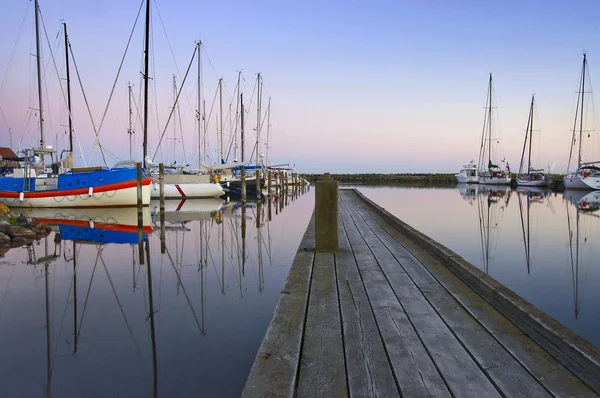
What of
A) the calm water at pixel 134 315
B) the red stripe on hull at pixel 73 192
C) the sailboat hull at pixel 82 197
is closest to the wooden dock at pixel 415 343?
the calm water at pixel 134 315

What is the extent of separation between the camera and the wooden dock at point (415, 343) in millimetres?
2660

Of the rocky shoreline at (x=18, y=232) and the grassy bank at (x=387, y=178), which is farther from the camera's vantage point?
the grassy bank at (x=387, y=178)

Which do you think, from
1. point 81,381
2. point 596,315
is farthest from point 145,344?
point 596,315

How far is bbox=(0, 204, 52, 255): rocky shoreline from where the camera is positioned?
1199 cm

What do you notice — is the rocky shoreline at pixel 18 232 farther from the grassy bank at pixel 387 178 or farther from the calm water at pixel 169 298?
the grassy bank at pixel 387 178

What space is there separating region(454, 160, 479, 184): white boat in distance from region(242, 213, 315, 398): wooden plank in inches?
2548

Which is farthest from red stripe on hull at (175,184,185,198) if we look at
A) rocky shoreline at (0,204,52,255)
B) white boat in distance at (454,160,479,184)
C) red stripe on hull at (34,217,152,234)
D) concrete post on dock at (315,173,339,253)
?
white boat in distance at (454,160,479,184)

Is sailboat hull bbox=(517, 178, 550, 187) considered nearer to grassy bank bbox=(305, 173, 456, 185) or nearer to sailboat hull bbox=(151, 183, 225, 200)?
grassy bank bbox=(305, 173, 456, 185)

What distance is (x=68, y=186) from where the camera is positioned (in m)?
22.2

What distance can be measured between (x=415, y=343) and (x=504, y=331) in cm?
81

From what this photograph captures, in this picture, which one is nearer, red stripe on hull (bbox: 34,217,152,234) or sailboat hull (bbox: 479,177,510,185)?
red stripe on hull (bbox: 34,217,152,234)

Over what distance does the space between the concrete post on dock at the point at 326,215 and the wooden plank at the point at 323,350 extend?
193 cm

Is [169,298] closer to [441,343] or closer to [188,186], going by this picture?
[441,343]

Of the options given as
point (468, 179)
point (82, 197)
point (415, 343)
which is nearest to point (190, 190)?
point (82, 197)
